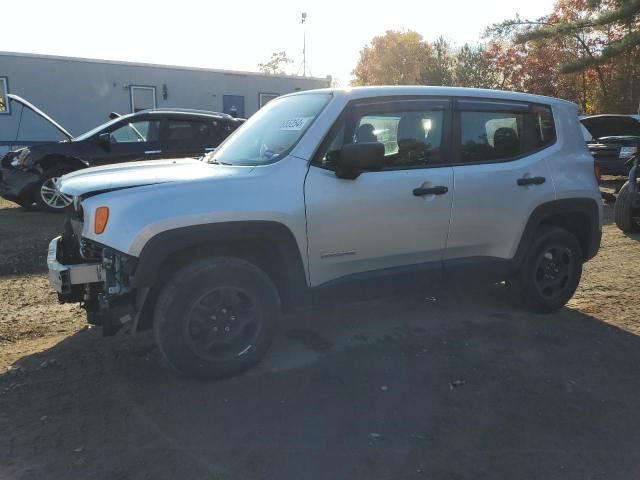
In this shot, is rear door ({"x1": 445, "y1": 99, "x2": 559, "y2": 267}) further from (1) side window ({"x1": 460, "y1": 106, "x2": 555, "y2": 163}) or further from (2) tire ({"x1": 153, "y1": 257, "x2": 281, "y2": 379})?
(2) tire ({"x1": 153, "y1": 257, "x2": 281, "y2": 379})

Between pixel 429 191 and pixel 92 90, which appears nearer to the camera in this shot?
pixel 429 191

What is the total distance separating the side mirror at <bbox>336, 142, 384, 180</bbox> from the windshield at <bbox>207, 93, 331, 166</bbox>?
0.37 meters

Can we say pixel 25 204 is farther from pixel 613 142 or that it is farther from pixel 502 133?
pixel 613 142

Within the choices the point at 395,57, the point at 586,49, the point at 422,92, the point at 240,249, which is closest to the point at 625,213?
the point at 422,92

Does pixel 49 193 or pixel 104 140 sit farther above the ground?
pixel 104 140

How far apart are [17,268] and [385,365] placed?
4302 mm

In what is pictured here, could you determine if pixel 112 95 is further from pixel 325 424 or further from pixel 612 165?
pixel 325 424

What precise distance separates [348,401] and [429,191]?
5.17 ft

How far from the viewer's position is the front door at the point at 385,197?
3615 mm

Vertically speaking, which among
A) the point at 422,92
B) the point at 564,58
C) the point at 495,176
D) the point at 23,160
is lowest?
the point at 495,176

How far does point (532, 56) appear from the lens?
101 feet

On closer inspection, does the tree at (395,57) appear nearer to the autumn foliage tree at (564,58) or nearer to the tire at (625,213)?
the autumn foliage tree at (564,58)

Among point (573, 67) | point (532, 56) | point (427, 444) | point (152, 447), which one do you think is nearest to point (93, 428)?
point (152, 447)

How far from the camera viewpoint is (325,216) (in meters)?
3.58
